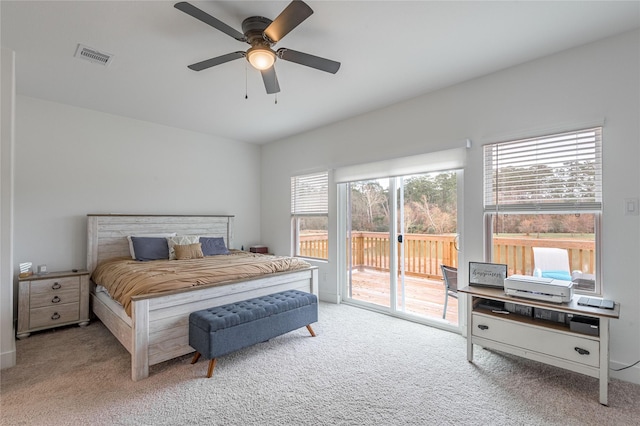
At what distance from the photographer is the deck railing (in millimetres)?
2664

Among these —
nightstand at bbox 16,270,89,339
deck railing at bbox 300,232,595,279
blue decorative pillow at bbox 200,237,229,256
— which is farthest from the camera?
blue decorative pillow at bbox 200,237,229,256

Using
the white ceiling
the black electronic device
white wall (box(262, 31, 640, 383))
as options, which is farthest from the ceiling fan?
the black electronic device

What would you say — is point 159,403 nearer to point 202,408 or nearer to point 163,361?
point 202,408

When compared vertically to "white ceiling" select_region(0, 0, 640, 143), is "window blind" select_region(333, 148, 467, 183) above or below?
below

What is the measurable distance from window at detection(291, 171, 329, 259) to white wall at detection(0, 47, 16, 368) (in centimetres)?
343

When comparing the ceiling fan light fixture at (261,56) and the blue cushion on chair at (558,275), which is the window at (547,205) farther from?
the ceiling fan light fixture at (261,56)

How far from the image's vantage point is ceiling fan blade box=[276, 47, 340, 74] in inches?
86.2

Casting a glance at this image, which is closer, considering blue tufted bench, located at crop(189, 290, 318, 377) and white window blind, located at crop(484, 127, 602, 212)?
blue tufted bench, located at crop(189, 290, 318, 377)

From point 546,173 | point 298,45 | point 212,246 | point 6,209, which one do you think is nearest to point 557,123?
point 546,173

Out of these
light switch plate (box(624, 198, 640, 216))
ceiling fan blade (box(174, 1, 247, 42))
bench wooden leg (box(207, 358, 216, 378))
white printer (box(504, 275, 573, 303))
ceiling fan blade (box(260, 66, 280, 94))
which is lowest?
bench wooden leg (box(207, 358, 216, 378))

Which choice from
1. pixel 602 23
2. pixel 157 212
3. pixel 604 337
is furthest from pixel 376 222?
pixel 157 212

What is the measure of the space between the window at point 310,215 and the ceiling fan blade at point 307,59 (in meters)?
2.44

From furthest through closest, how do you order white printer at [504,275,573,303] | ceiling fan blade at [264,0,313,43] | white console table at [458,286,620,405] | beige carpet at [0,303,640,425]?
white printer at [504,275,573,303], white console table at [458,286,620,405], beige carpet at [0,303,640,425], ceiling fan blade at [264,0,313,43]

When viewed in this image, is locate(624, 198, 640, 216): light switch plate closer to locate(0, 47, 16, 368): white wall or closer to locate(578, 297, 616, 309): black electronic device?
locate(578, 297, 616, 309): black electronic device
